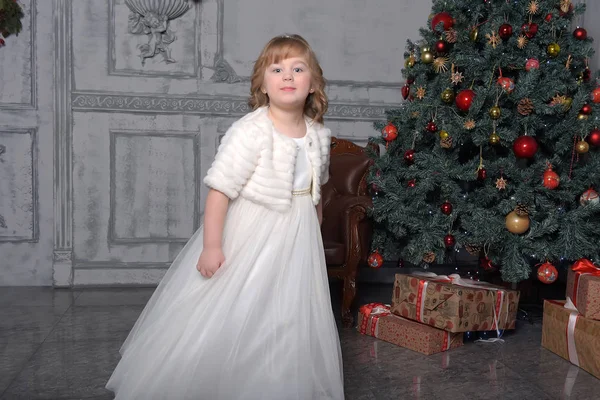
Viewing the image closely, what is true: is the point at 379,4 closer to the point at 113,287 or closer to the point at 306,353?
the point at 113,287

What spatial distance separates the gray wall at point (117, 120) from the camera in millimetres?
4570

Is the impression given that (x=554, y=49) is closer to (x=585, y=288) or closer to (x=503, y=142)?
(x=503, y=142)

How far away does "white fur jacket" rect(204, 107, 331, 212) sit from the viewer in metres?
2.21

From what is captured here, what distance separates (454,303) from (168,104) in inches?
106

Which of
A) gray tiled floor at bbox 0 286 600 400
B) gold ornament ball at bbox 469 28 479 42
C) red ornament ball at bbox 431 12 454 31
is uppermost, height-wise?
red ornament ball at bbox 431 12 454 31

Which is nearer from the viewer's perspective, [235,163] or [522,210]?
[235,163]

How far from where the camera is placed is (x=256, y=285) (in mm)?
2178

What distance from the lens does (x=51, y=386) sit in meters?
2.56

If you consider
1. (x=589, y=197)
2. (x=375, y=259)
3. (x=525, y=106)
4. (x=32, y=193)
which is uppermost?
(x=525, y=106)

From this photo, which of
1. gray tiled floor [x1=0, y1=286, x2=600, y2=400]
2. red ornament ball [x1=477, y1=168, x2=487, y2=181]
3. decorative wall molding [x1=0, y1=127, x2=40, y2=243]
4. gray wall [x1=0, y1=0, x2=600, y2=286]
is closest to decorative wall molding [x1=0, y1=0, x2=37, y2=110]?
gray wall [x1=0, y1=0, x2=600, y2=286]

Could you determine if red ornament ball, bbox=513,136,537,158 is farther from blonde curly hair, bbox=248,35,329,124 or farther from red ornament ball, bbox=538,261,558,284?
blonde curly hair, bbox=248,35,329,124

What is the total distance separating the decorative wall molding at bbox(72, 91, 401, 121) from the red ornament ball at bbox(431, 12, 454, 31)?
150 cm

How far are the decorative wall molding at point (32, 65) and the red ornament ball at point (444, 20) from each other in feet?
9.79

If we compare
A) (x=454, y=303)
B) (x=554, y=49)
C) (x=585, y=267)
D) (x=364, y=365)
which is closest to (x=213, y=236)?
(x=364, y=365)
